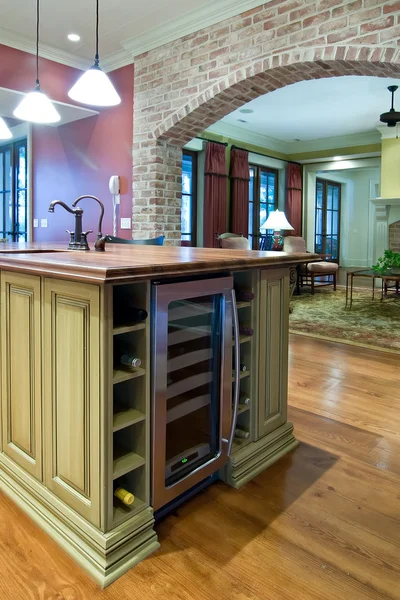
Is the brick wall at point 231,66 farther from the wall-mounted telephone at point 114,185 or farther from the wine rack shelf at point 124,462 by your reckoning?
the wine rack shelf at point 124,462

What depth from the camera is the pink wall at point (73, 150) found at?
464 centimetres

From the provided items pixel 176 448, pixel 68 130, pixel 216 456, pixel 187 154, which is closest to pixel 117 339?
pixel 176 448

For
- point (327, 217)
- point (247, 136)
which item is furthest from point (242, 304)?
point (327, 217)

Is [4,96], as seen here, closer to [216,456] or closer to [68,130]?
[68,130]

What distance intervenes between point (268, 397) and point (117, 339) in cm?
83

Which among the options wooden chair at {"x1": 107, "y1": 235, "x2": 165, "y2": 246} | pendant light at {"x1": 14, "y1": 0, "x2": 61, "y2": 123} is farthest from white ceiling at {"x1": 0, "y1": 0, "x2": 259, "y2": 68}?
wooden chair at {"x1": 107, "y1": 235, "x2": 165, "y2": 246}

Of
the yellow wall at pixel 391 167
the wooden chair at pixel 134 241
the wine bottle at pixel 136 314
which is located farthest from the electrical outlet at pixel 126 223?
the yellow wall at pixel 391 167

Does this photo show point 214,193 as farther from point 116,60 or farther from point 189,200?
point 116,60

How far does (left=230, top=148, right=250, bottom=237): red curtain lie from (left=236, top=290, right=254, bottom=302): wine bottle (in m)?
5.99

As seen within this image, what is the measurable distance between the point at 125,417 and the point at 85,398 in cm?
13

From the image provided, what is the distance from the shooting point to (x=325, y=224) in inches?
419

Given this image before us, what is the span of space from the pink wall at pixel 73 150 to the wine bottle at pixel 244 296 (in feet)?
10.4

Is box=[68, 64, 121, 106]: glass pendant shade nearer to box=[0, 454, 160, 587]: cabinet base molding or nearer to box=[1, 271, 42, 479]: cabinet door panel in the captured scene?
box=[1, 271, 42, 479]: cabinet door panel

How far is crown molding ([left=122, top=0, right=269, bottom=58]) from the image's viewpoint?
3678mm
